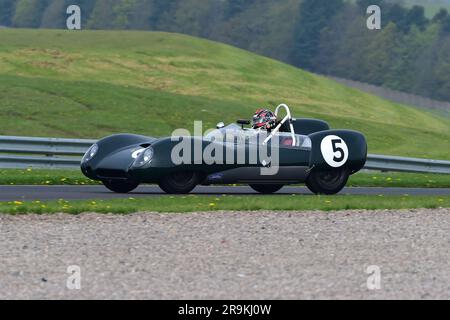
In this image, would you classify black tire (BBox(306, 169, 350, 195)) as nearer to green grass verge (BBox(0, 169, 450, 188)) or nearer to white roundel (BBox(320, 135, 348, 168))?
white roundel (BBox(320, 135, 348, 168))

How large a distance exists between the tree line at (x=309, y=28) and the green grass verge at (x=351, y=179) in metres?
91.1

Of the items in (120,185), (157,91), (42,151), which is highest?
(157,91)

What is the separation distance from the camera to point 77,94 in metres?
37.6

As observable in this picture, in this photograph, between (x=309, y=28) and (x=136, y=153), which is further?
(x=309, y=28)

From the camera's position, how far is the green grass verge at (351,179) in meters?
17.5

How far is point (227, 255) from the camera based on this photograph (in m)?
9.81

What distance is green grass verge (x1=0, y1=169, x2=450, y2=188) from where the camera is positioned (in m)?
17.5

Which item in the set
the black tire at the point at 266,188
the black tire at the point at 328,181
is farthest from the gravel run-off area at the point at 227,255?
the black tire at the point at 266,188

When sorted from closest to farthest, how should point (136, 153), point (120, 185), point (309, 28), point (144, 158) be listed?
point (144, 158)
point (136, 153)
point (120, 185)
point (309, 28)

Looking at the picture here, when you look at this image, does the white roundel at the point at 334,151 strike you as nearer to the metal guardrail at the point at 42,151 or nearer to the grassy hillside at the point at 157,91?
the metal guardrail at the point at 42,151

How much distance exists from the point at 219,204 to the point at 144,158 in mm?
1464

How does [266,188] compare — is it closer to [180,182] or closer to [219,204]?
[180,182]

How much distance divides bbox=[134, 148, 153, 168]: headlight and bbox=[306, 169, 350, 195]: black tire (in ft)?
8.61

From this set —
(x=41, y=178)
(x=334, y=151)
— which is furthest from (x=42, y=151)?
(x=334, y=151)
